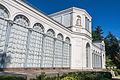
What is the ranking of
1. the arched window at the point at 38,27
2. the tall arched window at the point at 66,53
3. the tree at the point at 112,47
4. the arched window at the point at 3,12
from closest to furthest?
the arched window at the point at 3,12, the arched window at the point at 38,27, the tall arched window at the point at 66,53, the tree at the point at 112,47

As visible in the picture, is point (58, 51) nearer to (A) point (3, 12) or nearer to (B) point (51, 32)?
(B) point (51, 32)

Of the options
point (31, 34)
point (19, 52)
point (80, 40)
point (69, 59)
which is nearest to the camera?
point (19, 52)

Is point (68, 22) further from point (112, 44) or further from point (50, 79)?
point (112, 44)

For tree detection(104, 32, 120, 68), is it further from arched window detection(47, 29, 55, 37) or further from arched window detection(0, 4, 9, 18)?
arched window detection(0, 4, 9, 18)

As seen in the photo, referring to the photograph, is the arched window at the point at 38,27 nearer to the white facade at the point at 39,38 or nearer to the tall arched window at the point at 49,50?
the white facade at the point at 39,38

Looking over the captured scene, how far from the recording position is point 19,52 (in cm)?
1393

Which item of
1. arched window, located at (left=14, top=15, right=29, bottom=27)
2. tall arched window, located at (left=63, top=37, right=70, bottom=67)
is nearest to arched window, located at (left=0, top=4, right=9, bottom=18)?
arched window, located at (left=14, top=15, right=29, bottom=27)

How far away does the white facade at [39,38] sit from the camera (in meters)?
12.9

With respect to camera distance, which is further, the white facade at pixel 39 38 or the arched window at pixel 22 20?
the arched window at pixel 22 20

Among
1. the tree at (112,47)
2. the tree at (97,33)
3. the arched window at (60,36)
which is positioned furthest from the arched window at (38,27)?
the tree at (97,33)

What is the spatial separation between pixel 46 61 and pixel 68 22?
37.4 feet

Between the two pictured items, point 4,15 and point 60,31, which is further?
point 60,31

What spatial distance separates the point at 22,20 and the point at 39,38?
10.8 ft

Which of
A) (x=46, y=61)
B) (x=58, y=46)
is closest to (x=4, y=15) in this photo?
(x=46, y=61)
